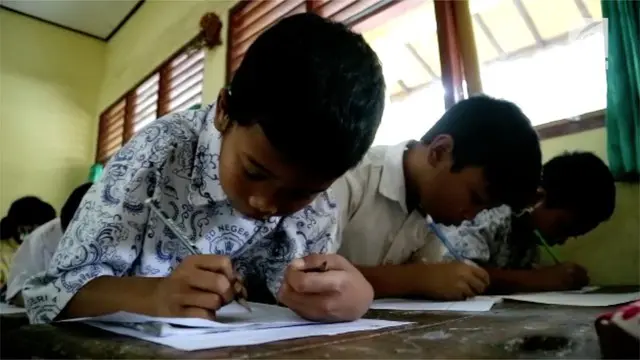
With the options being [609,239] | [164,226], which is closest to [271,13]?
[609,239]

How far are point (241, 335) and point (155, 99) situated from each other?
311cm

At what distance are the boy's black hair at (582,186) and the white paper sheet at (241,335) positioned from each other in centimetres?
94

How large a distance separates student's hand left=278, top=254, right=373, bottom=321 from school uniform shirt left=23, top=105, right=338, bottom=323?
165 millimetres

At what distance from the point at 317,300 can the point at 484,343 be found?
0.20 m

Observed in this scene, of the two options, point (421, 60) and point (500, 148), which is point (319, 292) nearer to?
point (500, 148)

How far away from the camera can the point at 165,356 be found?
38cm

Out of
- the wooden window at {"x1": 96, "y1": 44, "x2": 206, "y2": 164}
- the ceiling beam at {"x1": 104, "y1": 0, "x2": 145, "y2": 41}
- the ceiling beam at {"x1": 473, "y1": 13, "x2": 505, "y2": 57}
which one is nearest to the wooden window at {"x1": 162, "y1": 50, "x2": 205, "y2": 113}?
the wooden window at {"x1": 96, "y1": 44, "x2": 206, "y2": 164}

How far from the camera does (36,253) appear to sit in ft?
5.56

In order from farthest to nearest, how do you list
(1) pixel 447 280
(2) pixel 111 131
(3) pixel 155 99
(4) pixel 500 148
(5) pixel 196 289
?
(2) pixel 111 131 → (3) pixel 155 99 → (4) pixel 500 148 → (1) pixel 447 280 → (5) pixel 196 289

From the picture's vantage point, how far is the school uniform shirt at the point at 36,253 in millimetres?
1653

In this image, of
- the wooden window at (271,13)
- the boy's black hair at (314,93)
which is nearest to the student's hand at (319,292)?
the boy's black hair at (314,93)

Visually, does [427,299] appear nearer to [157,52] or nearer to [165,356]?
[165,356]

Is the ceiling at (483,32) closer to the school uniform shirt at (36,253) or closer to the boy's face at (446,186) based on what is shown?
the boy's face at (446,186)

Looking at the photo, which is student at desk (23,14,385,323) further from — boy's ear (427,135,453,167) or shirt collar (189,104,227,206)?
boy's ear (427,135,453,167)
